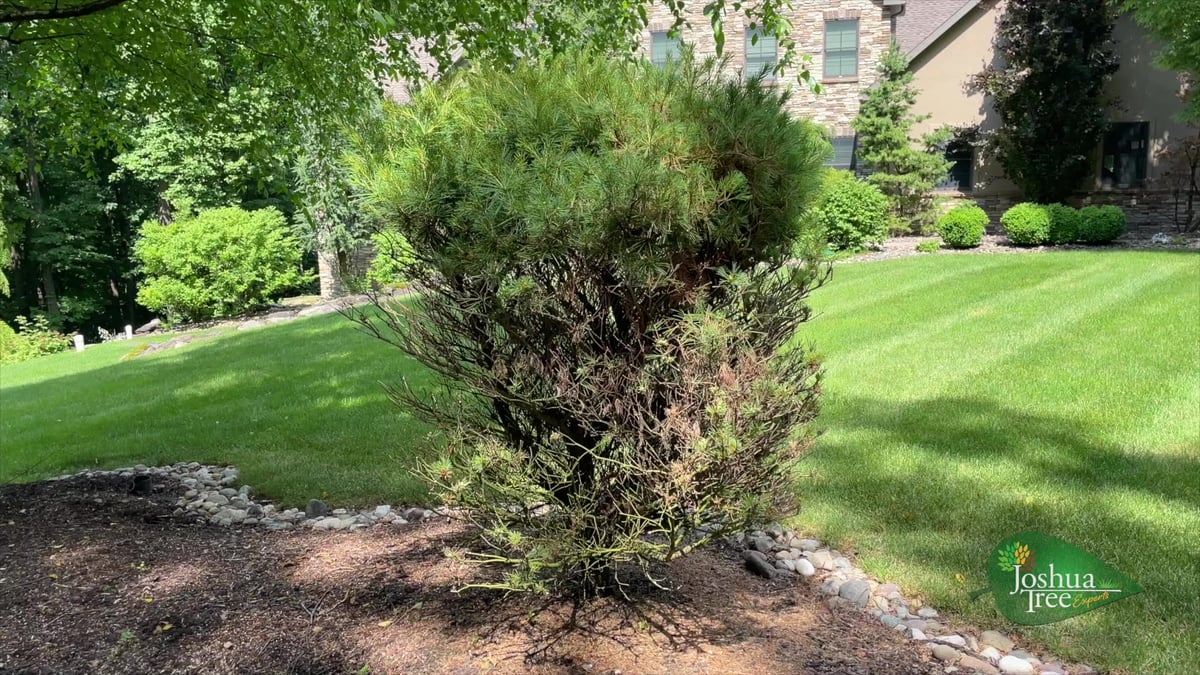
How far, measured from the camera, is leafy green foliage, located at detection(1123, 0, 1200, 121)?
39.3 ft

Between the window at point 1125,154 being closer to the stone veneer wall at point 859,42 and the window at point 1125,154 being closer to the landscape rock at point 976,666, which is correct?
the stone veneer wall at point 859,42

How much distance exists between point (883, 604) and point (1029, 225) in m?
13.9

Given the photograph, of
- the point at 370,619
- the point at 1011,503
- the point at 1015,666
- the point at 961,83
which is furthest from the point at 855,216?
the point at 370,619

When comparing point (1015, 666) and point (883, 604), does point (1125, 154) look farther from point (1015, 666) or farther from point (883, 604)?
point (1015, 666)

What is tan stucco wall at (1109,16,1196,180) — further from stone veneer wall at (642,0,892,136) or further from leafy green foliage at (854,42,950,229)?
stone veneer wall at (642,0,892,136)

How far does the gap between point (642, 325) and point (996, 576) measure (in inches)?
77.9

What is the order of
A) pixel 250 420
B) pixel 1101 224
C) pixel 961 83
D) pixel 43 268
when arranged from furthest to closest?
pixel 43 268 < pixel 961 83 < pixel 1101 224 < pixel 250 420

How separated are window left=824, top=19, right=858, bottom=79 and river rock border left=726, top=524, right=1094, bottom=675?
65.1ft

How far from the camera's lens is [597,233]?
2.27 metres

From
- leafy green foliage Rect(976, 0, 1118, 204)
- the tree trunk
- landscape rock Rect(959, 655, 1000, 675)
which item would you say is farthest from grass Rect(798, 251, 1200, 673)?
the tree trunk

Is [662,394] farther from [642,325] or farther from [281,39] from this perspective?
[281,39]

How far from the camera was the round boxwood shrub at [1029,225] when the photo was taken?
14.5 metres

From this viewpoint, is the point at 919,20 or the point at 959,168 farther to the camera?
the point at 919,20

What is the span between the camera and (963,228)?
1501 centimetres
